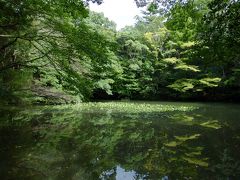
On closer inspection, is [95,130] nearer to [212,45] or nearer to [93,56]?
[93,56]

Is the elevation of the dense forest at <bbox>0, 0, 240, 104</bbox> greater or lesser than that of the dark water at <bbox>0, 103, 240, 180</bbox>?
greater

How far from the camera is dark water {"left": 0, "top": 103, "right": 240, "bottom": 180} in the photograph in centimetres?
664

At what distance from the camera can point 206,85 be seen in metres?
28.7

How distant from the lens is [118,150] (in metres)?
8.77

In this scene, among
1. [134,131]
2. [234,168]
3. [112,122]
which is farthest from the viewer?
[112,122]

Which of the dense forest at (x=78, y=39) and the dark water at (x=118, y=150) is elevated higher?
the dense forest at (x=78, y=39)

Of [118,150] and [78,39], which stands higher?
[78,39]

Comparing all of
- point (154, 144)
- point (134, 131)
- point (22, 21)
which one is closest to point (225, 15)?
point (22, 21)

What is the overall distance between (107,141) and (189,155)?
2772mm

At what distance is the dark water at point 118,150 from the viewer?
6645 millimetres

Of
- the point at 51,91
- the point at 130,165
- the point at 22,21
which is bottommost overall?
the point at 130,165

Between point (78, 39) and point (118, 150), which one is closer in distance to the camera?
point (78, 39)

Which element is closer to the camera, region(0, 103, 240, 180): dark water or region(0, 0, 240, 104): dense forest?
region(0, 0, 240, 104): dense forest

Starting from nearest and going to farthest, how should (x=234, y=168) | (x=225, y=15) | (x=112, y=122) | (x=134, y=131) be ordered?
(x=225, y=15) → (x=234, y=168) → (x=134, y=131) → (x=112, y=122)
